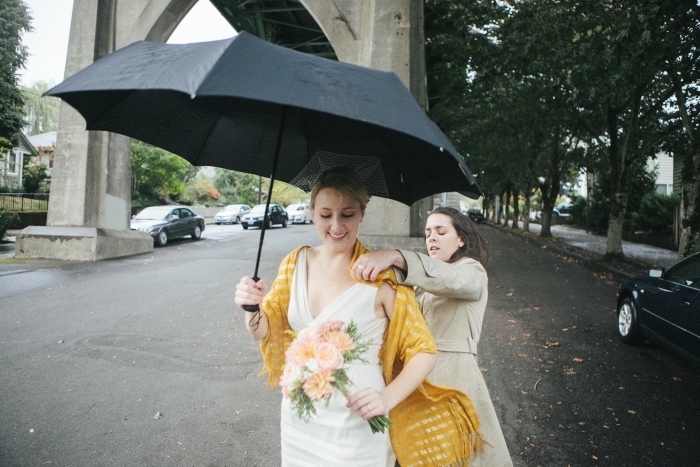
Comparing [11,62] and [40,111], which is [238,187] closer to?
[40,111]

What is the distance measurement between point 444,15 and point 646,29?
31.8ft

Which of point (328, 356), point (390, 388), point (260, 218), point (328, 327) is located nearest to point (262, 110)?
point (328, 327)

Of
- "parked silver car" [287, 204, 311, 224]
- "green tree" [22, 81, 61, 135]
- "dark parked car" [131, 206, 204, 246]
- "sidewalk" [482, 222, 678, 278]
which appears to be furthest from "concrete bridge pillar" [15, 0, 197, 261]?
"green tree" [22, 81, 61, 135]

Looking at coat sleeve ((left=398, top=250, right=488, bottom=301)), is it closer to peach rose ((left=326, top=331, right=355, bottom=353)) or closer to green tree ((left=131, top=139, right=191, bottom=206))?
peach rose ((left=326, top=331, right=355, bottom=353))

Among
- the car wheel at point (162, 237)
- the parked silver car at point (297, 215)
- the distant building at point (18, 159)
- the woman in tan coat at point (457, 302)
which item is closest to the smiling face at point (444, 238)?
the woman in tan coat at point (457, 302)

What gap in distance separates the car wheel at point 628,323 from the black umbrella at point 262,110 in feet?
18.5

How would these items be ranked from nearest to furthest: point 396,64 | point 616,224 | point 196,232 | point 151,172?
point 396,64 → point 616,224 → point 196,232 → point 151,172

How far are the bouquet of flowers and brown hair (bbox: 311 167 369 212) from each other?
0.54 meters

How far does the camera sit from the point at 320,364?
1518mm

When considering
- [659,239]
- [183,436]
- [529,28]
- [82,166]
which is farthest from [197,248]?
[659,239]

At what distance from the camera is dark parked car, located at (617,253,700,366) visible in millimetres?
5184

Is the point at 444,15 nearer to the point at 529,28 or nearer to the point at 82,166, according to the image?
the point at 529,28

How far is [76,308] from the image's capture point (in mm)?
7637

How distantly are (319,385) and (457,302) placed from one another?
100 cm
